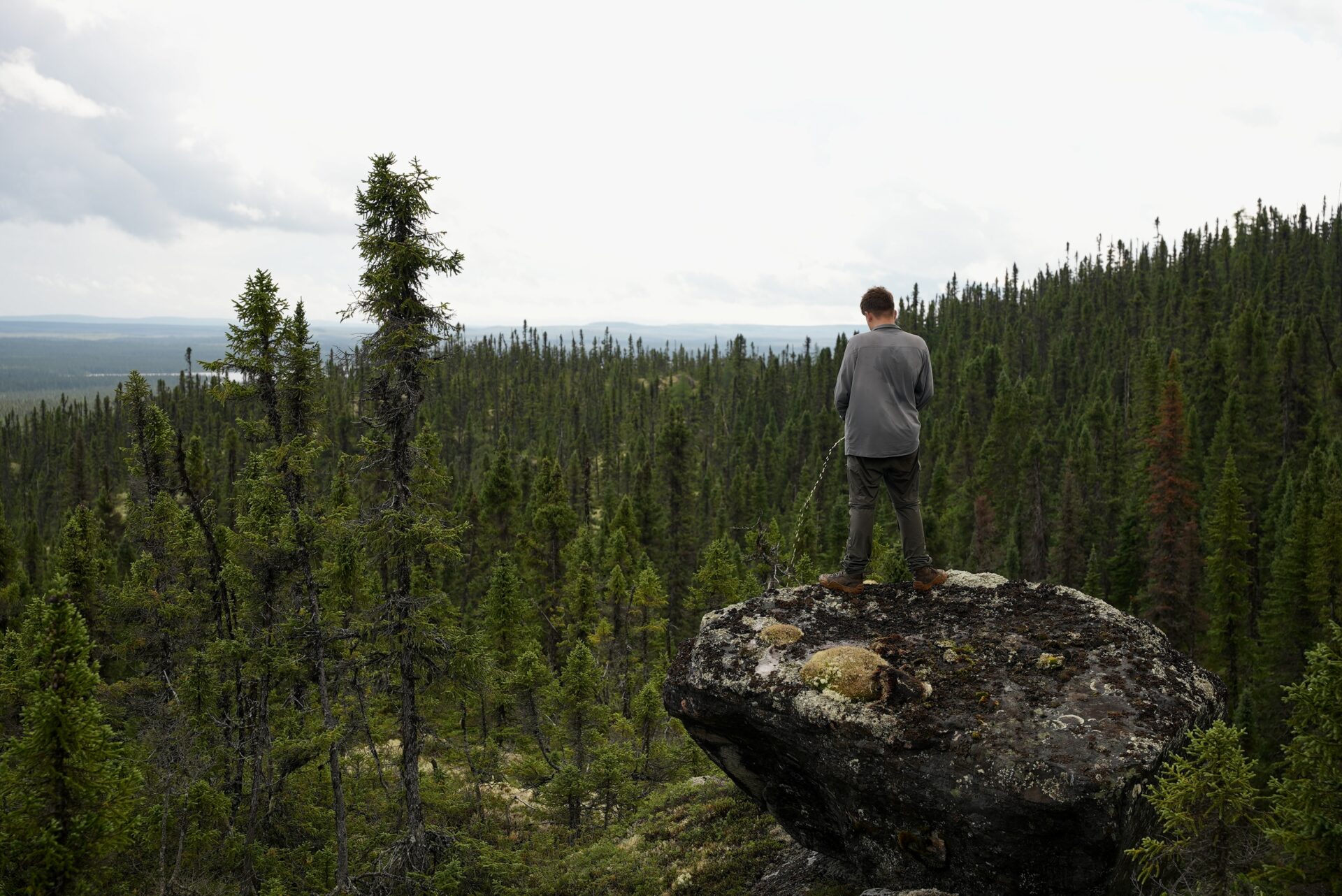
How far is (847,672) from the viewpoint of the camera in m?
6.98

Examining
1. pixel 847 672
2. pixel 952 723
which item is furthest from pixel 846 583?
pixel 952 723

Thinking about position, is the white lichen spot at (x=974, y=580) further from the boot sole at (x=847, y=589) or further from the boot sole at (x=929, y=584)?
the boot sole at (x=847, y=589)

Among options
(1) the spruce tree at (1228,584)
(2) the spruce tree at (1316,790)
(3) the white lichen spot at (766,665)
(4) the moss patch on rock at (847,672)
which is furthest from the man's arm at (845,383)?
(1) the spruce tree at (1228,584)

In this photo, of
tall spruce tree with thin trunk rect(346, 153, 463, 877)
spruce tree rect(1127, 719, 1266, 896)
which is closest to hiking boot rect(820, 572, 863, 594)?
spruce tree rect(1127, 719, 1266, 896)

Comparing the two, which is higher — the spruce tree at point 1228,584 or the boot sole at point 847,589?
the boot sole at point 847,589

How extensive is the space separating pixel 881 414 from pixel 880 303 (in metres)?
1.27

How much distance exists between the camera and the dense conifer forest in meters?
10.3

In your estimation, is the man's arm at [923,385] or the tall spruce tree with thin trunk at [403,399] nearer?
the man's arm at [923,385]

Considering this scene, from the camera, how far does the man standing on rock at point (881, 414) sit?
779 centimetres

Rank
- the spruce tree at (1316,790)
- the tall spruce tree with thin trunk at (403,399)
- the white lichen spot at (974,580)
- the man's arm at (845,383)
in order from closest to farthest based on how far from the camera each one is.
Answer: the spruce tree at (1316,790)
the man's arm at (845,383)
the white lichen spot at (974,580)
the tall spruce tree with thin trunk at (403,399)

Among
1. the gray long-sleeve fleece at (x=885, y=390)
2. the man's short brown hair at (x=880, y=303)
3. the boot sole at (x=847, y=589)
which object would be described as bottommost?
the boot sole at (x=847, y=589)

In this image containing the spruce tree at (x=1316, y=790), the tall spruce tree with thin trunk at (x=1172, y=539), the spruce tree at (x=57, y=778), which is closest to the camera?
the spruce tree at (x=1316, y=790)

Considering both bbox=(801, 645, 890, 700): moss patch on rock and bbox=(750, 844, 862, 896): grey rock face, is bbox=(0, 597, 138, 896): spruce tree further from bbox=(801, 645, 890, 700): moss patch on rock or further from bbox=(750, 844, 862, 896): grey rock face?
bbox=(801, 645, 890, 700): moss patch on rock

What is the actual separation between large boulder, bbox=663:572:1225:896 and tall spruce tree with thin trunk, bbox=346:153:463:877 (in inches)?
321
